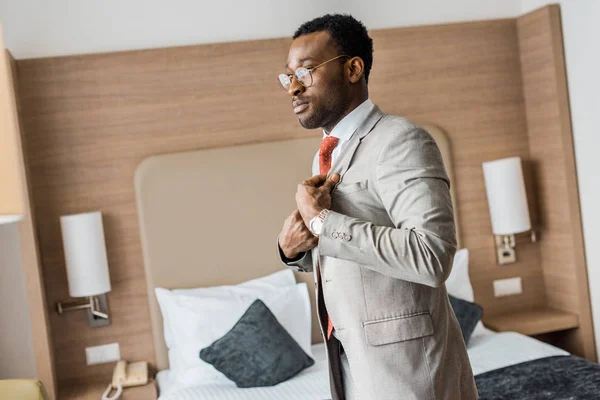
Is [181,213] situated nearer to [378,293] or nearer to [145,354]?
[145,354]

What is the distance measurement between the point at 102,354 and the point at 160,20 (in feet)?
5.98

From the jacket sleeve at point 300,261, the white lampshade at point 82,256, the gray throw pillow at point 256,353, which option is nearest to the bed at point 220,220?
the gray throw pillow at point 256,353

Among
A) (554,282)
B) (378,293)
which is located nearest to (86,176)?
(378,293)

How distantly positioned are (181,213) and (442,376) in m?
2.36

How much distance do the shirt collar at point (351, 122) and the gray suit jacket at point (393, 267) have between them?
5cm

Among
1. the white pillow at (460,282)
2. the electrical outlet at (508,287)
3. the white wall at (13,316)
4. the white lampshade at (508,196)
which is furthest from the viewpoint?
the electrical outlet at (508,287)

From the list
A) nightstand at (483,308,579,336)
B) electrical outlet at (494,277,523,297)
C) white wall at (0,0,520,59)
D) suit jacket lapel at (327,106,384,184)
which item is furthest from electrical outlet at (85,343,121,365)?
suit jacket lapel at (327,106,384,184)

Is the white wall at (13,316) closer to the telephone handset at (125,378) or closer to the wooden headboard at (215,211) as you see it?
the telephone handset at (125,378)

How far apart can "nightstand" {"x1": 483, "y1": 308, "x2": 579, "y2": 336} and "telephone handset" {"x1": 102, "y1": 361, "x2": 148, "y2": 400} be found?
76.7 inches

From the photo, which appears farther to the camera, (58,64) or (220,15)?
(220,15)

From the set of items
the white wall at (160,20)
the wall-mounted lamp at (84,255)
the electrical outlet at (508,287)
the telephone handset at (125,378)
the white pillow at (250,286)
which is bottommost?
the telephone handset at (125,378)

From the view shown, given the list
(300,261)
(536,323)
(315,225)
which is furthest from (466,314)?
(315,225)

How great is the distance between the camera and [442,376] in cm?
164

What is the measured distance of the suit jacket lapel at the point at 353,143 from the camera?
1.73 metres
